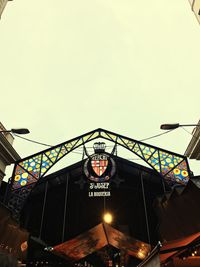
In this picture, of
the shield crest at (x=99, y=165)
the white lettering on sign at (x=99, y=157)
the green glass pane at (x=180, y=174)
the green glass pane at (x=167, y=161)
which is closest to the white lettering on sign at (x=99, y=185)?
the shield crest at (x=99, y=165)

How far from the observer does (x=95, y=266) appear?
14844 mm

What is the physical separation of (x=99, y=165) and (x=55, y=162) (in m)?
2.64

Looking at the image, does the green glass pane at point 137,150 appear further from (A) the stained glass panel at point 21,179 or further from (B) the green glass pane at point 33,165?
(A) the stained glass panel at point 21,179

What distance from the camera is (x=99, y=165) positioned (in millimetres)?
Answer: 12641

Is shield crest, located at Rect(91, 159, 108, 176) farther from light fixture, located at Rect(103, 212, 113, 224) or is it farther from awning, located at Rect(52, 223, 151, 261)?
light fixture, located at Rect(103, 212, 113, 224)

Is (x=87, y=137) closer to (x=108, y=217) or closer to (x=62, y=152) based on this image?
(x=62, y=152)

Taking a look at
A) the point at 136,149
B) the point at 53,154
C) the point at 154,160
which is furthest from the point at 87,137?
the point at 154,160

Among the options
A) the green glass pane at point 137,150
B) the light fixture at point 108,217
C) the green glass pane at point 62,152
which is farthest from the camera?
the light fixture at point 108,217

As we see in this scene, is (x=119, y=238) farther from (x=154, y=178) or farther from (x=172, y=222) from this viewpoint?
(x=154, y=178)

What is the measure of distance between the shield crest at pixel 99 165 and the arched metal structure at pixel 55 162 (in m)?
1.44

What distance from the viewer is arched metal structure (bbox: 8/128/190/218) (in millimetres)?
10478

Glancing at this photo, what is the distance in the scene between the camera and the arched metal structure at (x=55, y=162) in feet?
34.4

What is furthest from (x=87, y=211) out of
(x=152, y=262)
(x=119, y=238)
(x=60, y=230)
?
(x=152, y=262)

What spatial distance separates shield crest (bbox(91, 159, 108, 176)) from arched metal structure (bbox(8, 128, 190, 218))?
1439 mm
